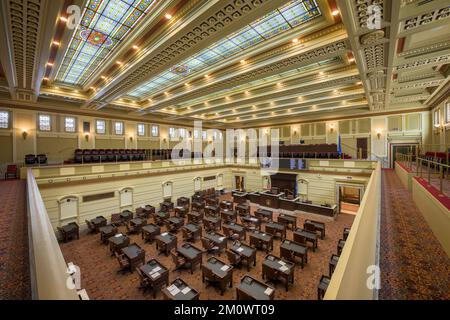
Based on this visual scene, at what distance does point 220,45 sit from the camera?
7.32m

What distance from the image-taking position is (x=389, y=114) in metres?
15.6

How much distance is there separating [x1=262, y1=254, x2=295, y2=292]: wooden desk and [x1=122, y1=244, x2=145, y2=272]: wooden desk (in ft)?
14.3

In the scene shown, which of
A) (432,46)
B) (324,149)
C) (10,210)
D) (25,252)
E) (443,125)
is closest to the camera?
(25,252)

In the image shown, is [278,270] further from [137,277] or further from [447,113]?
[447,113]

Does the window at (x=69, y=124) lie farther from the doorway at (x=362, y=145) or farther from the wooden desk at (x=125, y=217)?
the doorway at (x=362, y=145)

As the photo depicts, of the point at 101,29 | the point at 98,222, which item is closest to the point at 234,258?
the point at 98,222

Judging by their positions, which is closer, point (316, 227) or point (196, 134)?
point (316, 227)

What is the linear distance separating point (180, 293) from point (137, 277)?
2.63 meters

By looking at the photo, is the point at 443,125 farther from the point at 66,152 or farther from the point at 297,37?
the point at 66,152

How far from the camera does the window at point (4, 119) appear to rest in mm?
11438

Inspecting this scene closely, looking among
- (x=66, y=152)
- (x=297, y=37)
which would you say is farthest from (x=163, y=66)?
(x=66, y=152)

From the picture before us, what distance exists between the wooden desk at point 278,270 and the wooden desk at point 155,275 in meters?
3.09

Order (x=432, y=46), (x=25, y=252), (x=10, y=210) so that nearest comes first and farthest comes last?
1. (x=25, y=252)
2. (x=10, y=210)
3. (x=432, y=46)

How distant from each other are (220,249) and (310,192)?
929 centimetres
